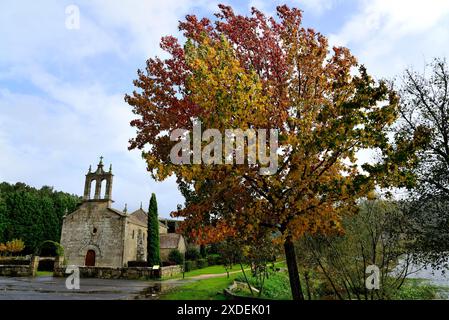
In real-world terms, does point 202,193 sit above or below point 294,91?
below

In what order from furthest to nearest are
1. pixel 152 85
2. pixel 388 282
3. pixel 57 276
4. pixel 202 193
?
pixel 57 276 → pixel 388 282 → pixel 152 85 → pixel 202 193

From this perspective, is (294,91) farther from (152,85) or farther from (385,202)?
(385,202)

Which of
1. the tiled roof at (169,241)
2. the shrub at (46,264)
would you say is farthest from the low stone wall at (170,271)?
the shrub at (46,264)

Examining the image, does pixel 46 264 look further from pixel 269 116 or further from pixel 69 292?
pixel 269 116

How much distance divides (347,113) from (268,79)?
250 cm

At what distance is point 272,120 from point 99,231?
36188 mm

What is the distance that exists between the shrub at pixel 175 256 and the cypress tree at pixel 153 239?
382 inches

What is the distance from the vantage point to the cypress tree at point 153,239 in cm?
3657

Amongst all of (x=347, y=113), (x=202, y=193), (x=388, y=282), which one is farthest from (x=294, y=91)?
(x=388, y=282)

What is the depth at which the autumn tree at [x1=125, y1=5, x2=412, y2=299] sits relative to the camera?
25.7 feet

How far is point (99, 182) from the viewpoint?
134ft

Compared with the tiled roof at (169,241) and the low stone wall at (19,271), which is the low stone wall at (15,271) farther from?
the tiled roof at (169,241)

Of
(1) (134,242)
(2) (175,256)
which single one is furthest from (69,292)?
(2) (175,256)
